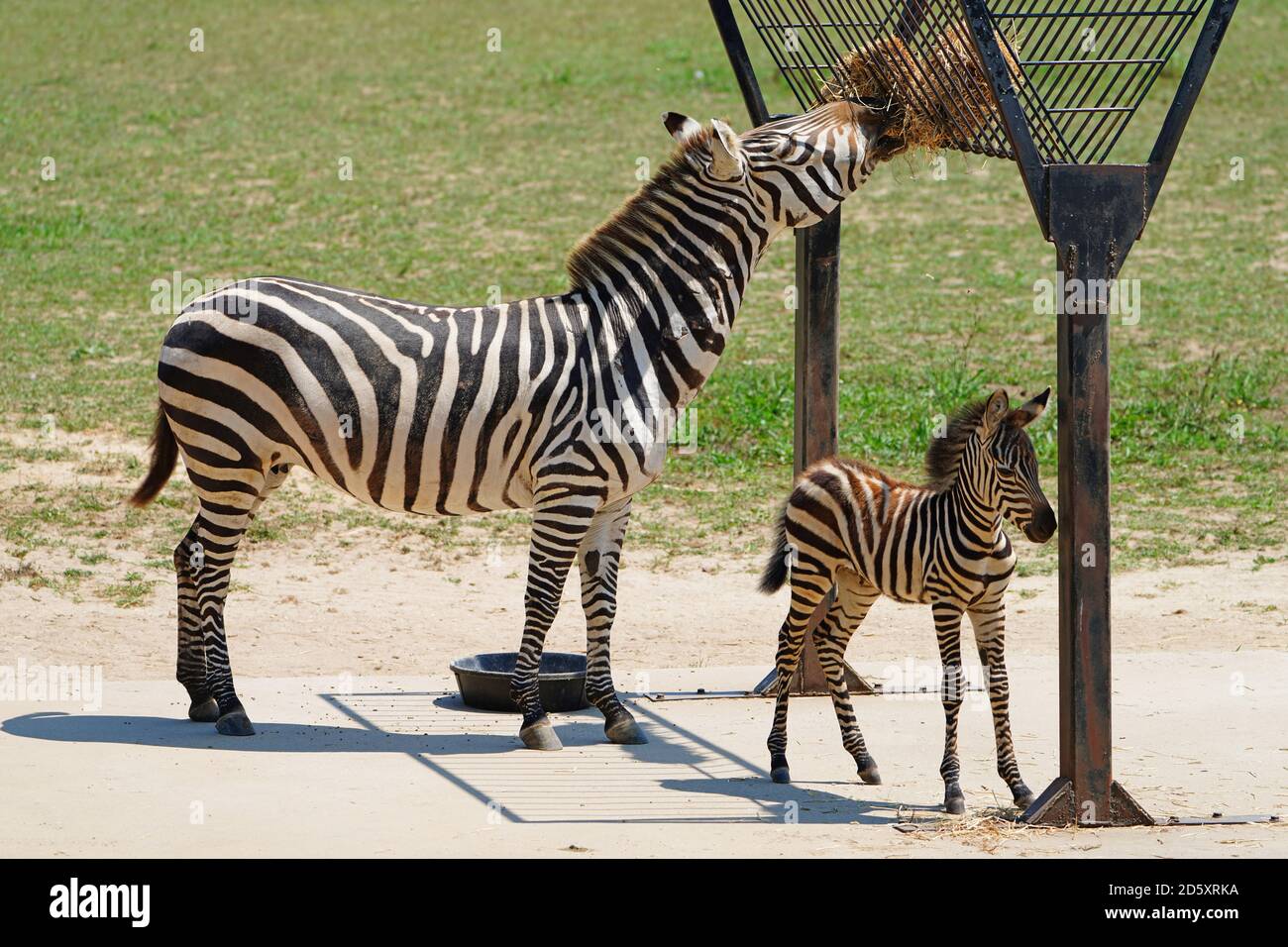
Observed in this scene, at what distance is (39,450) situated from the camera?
12.5 metres

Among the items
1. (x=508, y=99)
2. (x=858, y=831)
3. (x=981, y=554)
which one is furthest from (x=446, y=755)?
(x=508, y=99)

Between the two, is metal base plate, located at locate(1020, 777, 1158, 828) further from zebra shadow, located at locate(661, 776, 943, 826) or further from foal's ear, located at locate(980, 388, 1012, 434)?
foal's ear, located at locate(980, 388, 1012, 434)

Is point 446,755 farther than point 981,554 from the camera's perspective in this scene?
Yes

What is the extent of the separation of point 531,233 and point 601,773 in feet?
41.2

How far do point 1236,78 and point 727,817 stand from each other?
2197 centimetres

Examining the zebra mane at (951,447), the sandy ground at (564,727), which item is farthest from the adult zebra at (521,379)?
the zebra mane at (951,447)

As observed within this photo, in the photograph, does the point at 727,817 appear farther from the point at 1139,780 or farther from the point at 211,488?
the point at 211,488

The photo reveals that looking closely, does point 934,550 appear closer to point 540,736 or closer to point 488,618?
point 540,736

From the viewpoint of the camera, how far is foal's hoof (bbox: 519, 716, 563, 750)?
7.54 m

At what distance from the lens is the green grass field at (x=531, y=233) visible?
41.2 ft

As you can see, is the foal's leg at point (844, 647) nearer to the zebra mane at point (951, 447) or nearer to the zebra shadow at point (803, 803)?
the zebra shadow at point (803, 803)

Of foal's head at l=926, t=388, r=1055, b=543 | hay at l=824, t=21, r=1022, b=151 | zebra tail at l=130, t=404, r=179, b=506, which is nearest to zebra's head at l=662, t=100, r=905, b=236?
hay at l=824, t=21, r=1022, b=151

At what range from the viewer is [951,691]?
21.9 feet

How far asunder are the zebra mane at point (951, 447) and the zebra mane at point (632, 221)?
1.62 metres
